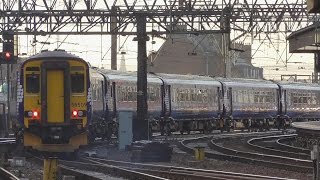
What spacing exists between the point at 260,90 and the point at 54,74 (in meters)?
26.7

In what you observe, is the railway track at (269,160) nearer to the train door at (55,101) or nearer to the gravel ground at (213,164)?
the gravel ground at (213,164)

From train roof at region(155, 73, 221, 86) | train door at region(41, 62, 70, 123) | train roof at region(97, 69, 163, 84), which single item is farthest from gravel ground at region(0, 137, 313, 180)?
train roof at region(155, 73, 221, 86)

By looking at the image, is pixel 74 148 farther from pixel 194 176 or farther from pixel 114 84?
pixel 114 84

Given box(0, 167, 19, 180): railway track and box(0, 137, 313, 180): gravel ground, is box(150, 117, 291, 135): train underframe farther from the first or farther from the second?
box(0, 167, 19, 180): railway track

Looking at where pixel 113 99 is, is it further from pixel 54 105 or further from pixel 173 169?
pixel 173 169

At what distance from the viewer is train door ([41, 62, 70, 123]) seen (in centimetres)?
1916

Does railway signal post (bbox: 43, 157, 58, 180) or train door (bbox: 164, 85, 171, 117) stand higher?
train door (bbox: 164, 85, 171, 117)

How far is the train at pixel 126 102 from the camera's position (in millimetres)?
19281

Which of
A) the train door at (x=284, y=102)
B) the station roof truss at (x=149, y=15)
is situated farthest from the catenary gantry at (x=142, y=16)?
the train door at (x=284, y=102)

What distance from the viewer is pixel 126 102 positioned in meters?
31.5

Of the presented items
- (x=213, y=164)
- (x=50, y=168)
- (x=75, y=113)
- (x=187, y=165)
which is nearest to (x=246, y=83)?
(x=213, y=164)

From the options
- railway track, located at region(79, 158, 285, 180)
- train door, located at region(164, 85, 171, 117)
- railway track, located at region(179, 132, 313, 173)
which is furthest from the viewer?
train door, located at region(164, 85, 171, 117)

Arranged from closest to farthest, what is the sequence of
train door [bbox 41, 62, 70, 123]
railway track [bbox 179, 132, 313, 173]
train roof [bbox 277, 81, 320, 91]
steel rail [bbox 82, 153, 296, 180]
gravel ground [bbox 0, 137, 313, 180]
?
steel rail [bbox 82, 153, 296, 180] < gravel ground [bbox 0, 137, 313, 180] < railway track [bbox 179, 132, 313, 173] < train door [bbox 41, 62, 70, 123] < train roof [bbox 277, 81, 320, 91]

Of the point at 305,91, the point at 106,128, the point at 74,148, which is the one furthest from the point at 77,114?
the point at 305,91
